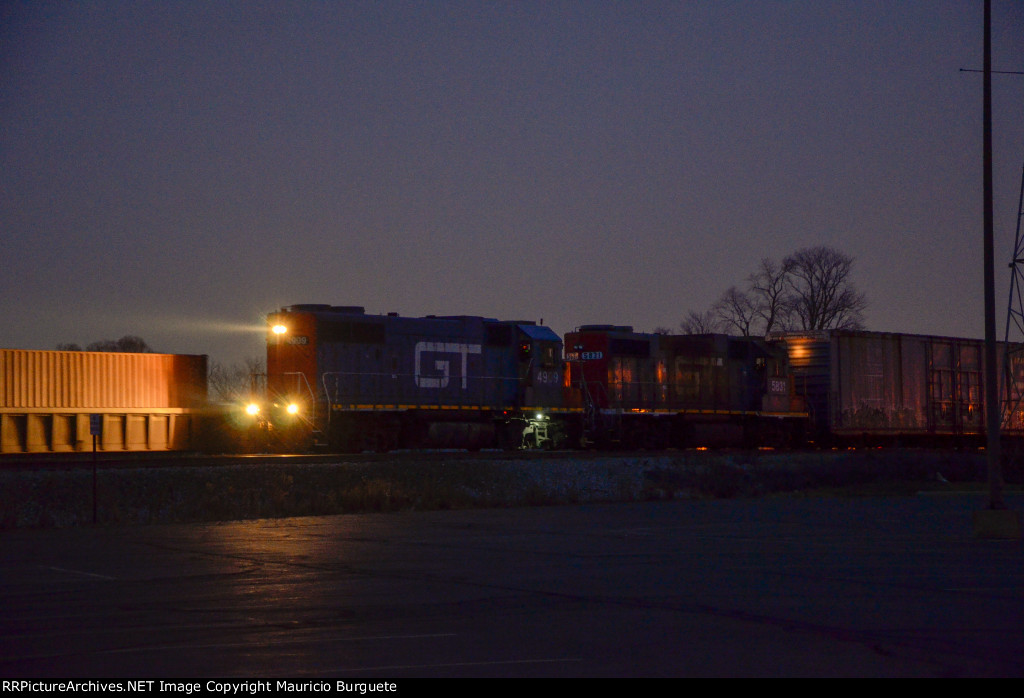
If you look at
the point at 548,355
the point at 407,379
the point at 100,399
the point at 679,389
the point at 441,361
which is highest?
the point at 548,355

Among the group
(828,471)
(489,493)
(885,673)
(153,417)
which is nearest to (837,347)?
(828,471)

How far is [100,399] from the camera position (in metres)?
41.9

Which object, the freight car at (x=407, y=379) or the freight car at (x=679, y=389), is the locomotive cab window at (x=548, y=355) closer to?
the freight car at (x=407, y=379)

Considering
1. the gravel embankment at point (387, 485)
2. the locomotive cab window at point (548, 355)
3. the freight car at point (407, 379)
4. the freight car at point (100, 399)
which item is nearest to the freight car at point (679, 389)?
the locomotive cab window at point (548, 355)

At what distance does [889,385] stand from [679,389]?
27.1 ft

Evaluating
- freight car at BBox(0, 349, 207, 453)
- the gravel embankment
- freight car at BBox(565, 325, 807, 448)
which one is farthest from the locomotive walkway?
freight car at BBox(0, 349, 207, 453)

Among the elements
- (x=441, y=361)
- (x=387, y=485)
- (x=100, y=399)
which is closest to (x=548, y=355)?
(x=441, y=361)

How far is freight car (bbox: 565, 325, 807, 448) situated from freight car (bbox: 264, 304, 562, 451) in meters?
1.39

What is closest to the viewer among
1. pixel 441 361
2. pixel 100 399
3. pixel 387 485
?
pixel 387 485

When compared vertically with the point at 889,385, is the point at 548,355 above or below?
above

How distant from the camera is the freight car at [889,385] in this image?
41219mm

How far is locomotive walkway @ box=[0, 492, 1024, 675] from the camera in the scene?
754 cm

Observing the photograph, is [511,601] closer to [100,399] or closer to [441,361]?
[441,361]

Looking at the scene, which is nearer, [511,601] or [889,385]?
[511,601]
